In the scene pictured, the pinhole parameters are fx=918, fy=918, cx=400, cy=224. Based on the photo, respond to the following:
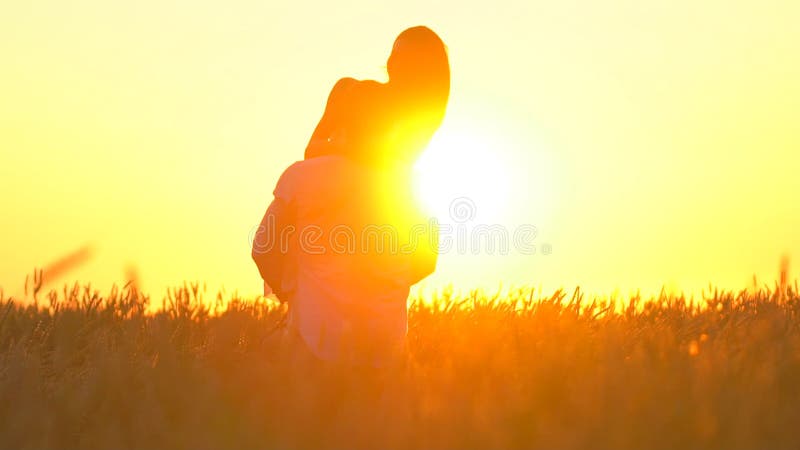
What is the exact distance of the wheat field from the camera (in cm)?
326

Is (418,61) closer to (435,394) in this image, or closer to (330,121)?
(330,121)

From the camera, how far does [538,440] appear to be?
3.18m

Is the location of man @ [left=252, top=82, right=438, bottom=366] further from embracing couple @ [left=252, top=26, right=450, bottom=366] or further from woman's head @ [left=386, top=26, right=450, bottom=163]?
woman's head @ [left=386, top=26, right=450, bottom=163]

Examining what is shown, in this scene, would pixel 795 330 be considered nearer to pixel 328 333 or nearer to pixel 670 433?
pixel 670 433

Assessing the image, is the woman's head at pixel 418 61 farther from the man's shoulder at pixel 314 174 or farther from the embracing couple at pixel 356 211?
the man's shoulder at pixel 314 174

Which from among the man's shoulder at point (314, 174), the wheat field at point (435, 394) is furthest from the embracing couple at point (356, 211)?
the wheat field at point (435, 394)

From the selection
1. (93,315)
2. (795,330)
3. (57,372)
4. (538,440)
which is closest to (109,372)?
(57,372)

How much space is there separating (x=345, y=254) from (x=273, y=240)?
1.14 ft

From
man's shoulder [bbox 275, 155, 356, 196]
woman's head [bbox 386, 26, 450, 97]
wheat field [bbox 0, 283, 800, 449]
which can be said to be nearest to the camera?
wheat field [bbox 0, 283, 800, 449]

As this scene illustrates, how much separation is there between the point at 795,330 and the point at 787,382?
1.57m

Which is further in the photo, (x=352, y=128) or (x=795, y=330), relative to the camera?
(x=795, y=330)

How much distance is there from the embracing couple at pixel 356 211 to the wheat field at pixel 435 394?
0.93ft

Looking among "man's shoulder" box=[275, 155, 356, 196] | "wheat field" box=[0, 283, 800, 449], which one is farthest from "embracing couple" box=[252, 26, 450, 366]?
"wheat field" box=[0, 283, 800, 449]

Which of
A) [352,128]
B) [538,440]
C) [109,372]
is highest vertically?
[352,128]
